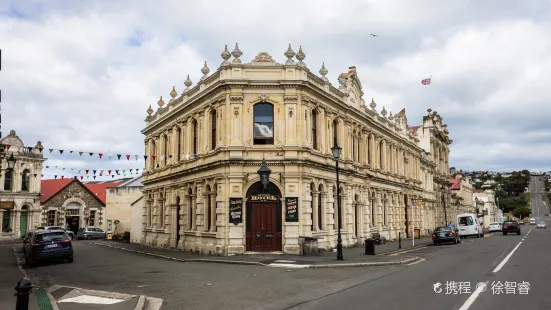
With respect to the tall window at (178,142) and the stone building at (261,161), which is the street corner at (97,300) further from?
the tall window at (178,142)

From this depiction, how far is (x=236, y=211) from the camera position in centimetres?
2383

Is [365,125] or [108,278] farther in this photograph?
[365,125]

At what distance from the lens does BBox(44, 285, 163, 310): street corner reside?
10555 mm

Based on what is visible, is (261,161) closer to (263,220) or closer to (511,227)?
(263,220)

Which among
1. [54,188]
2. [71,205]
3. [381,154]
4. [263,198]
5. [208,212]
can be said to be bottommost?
[208,212]

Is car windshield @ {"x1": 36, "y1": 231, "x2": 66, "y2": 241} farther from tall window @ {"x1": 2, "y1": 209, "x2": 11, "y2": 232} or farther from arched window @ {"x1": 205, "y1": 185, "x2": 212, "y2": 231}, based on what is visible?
tall window @ {"x1": 2, "y1": 209, "x2": 11, "y2": 232}

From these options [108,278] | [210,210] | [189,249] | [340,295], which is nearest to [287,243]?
[210,210]

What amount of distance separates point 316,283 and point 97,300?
6303 mm

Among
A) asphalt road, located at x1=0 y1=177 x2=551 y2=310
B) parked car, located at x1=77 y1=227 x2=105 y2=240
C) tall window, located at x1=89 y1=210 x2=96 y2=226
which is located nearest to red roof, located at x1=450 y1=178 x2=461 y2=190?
parked car, located at x1=77 y1=227 x2=105 y2=240

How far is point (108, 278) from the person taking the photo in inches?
634

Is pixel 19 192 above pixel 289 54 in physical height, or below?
below

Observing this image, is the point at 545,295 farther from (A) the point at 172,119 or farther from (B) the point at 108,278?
(A) the point at 172,119

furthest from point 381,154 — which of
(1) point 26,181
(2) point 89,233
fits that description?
(1) point 26,181

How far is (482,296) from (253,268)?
32.1 feet
